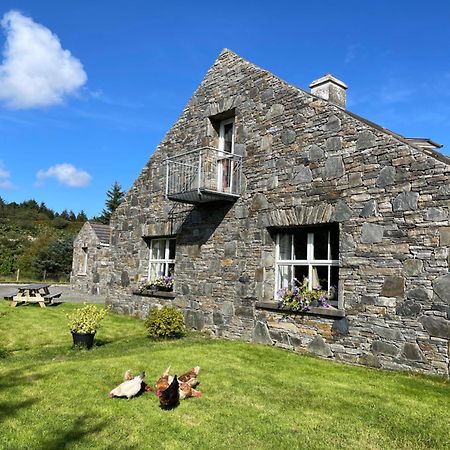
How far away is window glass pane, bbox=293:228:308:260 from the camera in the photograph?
8312mm

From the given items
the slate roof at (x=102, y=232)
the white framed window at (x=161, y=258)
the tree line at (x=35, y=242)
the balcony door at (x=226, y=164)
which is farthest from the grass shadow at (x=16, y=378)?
the tree line at (x=35, y=242)

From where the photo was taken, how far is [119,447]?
3.70m

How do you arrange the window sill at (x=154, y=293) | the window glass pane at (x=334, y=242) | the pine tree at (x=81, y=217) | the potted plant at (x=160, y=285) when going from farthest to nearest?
the pine tree at (x=81, y=217) → the potted plant at (x=160, y=285) → the window sill at (x=154, y=293) → the window glass pane at (x=334, y=242)

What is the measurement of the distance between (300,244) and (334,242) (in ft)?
2.60

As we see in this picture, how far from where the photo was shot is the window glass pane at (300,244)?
27.3ft

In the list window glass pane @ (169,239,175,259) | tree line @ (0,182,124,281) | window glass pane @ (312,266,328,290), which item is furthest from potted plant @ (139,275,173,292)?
tree line @ (0,182,124,281)

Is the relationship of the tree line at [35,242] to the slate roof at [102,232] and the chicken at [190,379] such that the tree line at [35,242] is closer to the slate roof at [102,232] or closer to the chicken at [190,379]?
the slate roof at [102,232]

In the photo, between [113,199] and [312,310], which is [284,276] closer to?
[312,310]

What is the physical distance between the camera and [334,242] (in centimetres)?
782

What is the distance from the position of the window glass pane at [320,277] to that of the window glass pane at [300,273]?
0.22 metres

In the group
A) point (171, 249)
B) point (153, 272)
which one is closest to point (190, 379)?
point (171, 249)

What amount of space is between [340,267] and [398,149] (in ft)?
7.23

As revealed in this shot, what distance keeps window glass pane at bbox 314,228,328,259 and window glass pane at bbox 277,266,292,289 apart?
0.73 meters

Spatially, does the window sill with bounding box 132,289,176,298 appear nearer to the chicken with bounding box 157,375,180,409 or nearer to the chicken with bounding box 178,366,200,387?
the chicken with bounding box 178,366,200,387
